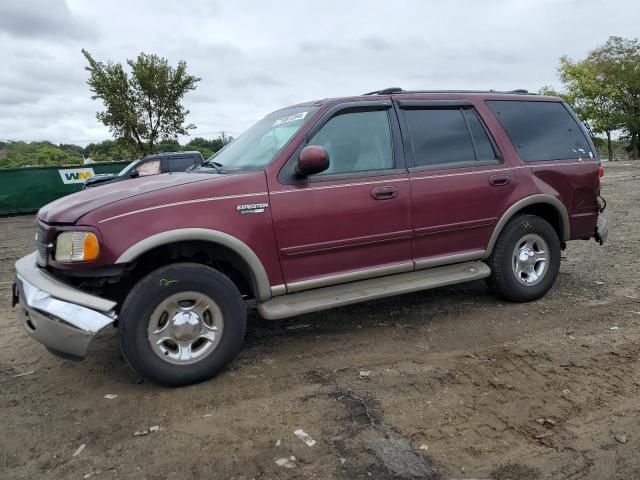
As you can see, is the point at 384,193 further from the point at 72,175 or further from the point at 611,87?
the point at 611,87

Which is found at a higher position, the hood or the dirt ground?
the hood

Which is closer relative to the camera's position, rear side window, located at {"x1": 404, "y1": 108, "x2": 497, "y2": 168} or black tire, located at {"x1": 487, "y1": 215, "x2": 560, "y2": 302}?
rear side window, located at {"x1": 404, "y1": 108, "x2": 497, "y2": 168}

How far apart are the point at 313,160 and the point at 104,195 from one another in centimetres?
145

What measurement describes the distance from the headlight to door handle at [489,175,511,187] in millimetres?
3265

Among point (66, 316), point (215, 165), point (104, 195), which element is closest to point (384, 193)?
point (215, 165)

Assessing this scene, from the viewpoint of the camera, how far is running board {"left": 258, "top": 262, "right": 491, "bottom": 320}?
12.7 ft

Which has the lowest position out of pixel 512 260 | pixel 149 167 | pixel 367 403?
pixel 367 403

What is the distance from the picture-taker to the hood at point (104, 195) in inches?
135

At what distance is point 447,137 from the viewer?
15.4ft

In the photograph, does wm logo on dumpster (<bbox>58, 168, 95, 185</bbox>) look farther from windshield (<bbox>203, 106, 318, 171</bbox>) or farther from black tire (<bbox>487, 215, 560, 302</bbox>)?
black tire (<bbox>487, 215, 560, 302</bbox>)

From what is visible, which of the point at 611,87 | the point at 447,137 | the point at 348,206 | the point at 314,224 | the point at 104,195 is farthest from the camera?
the point at 611,87

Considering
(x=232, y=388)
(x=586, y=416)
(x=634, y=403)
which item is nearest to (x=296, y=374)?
(x=232, y=388)

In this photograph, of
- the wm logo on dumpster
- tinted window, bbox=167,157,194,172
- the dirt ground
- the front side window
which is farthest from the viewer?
the wm logo on dumpster

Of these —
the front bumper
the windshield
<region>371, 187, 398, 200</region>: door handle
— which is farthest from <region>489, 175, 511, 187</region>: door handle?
the front bumper
